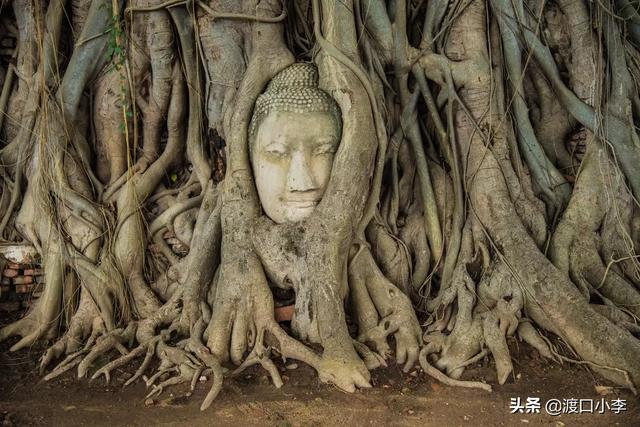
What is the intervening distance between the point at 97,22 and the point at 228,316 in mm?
1980

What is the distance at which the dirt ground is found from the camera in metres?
2.34

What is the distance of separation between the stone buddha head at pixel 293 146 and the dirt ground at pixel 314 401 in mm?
855

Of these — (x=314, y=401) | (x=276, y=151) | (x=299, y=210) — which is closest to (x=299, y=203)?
(x=299, y=210)

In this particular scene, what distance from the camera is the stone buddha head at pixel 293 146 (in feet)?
9.59

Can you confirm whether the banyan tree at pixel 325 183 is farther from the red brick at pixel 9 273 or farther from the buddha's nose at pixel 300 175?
the red brick at pixel 9 273

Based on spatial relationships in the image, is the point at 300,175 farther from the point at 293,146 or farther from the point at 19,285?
the point at 19,285

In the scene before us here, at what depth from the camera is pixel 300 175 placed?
2910 millimetres

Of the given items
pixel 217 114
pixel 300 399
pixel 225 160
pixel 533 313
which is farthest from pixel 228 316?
pixel 533 313

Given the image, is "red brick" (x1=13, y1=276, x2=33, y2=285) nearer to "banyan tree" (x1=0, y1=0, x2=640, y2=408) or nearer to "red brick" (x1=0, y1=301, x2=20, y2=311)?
"red brick" (x1=0, y1=301, x2=20, y2=311)

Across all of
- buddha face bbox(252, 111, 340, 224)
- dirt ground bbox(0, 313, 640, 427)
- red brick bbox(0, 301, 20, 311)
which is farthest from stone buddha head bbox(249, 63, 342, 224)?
red brick bbox(0, 301, 20, 311)

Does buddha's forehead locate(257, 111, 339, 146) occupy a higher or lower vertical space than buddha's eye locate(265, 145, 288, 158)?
higher

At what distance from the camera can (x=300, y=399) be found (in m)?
2.48

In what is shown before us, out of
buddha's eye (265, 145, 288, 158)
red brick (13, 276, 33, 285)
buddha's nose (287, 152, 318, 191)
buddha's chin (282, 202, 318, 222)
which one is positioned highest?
buddha's eye (265, 145, 288, 158)

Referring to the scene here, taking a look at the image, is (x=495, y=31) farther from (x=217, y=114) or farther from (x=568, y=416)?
(x=568, y=416)
